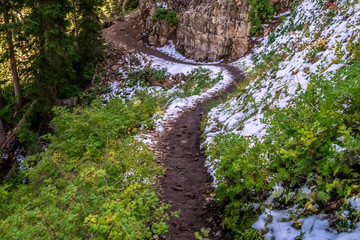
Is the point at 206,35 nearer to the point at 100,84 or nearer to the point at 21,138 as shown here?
the point at 100,84

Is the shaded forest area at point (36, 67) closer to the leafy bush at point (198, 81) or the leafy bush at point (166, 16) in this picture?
the leafy bush at point (198, 81)

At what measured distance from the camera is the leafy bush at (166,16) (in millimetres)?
23266

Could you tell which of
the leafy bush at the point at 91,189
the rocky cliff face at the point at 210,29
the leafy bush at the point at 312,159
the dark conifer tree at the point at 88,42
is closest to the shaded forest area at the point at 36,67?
the dark conifer tree at the point at 88,42

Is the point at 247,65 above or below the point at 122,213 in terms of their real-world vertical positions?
below

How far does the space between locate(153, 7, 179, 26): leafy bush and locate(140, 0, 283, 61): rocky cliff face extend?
0.37m

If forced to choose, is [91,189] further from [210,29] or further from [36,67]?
[210,29]

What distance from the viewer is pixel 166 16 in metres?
23.7

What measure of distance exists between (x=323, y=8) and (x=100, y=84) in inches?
562

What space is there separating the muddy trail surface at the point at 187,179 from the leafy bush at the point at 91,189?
0.37m

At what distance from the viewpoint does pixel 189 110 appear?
1134cm

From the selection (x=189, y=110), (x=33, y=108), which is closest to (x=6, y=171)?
(x=33, y=108)

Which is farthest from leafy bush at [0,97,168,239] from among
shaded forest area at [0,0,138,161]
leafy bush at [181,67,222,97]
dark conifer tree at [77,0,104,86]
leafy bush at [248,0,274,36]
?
leafy bush at [248,0,274,36]

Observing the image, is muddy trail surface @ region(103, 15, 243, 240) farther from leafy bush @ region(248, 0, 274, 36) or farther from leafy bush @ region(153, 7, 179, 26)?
leafy bush @ region(153, 7, 179, 26)

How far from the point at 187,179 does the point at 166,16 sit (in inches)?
800
